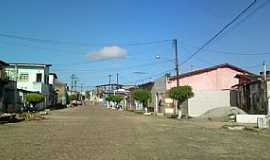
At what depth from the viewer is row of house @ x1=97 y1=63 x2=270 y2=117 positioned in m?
47.1

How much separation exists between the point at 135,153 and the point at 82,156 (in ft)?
7.02

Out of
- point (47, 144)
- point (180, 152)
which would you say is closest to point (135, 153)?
point (180, 152)

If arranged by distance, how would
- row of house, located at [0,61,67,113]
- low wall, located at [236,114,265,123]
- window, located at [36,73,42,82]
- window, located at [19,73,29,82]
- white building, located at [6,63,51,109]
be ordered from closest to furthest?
low wall, located at [236,114,265,123] < row of house, located at [0,61,67,113] < white building, located at [6,63,51,109] < window, located at [19,73,29,82] < window, located at [36,73,42,82]

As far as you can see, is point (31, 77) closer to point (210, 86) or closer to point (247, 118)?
point (210, 86)

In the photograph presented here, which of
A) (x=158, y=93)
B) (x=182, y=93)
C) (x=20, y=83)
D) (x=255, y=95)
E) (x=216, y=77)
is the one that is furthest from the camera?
(x=20, y=83)

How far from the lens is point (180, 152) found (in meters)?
16.9

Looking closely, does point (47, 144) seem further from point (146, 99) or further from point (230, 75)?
point (146, 99)

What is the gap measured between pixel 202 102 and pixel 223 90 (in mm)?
3532

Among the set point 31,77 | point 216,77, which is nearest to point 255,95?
point 216,77

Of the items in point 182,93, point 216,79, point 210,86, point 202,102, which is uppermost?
point 216,79

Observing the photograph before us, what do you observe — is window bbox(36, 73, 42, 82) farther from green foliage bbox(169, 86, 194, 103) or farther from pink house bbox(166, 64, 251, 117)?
green foliage bbox(169, 86, 194, 103)

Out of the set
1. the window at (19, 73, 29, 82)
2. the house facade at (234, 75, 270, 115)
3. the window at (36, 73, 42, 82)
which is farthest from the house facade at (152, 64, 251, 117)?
the window at (19, 73, 29, 82)

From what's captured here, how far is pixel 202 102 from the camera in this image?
60312 millimetres

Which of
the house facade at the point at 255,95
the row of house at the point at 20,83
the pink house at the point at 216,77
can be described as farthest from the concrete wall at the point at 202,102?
the row of house at the point at 20,83
